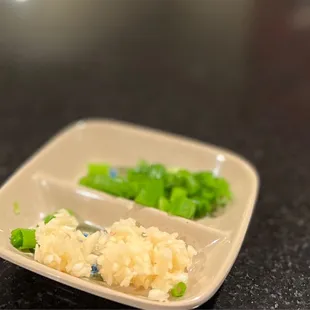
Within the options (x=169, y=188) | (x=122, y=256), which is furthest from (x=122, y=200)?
(x=122, y=256)

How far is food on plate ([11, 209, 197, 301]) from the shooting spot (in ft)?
2.76

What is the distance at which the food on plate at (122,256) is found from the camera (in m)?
0.84

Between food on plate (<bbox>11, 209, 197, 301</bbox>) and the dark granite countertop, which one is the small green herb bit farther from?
the dark granite countertop

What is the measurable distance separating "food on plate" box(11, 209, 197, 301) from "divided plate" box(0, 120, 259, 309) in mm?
21

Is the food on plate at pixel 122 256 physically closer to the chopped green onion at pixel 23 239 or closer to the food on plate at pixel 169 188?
the chopped green onion at pixel 23 239

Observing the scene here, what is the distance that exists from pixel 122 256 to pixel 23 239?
0.19m

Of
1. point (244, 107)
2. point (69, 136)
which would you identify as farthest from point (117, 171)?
point (244, 107)

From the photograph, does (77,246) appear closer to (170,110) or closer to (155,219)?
(155,219)

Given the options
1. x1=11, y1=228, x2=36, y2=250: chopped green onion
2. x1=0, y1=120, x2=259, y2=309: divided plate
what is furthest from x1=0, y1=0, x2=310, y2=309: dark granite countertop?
x1=11, y1=228, x2=36, y2=250: chopped green onion

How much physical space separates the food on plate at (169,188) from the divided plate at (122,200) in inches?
1.1

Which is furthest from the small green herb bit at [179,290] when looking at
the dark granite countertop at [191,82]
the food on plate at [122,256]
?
the dark granite countertop at [191,82]

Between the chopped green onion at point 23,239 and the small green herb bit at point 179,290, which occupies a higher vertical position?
the chopped green onion at point 23,239

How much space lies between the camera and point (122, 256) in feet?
2.75

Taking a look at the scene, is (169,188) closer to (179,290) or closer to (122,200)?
(122,200)
